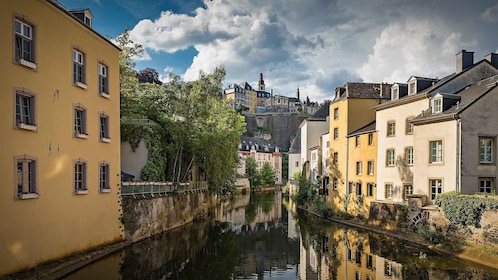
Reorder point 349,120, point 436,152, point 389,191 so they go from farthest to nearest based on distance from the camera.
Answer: point 349,120 → point 389,191 → point 436,152

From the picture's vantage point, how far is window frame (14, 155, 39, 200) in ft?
40.0

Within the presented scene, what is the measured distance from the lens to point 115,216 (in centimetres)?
1861

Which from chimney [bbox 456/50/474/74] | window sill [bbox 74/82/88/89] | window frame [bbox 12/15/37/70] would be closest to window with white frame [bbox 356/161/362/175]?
chimney [bbox 456/50/474/74]

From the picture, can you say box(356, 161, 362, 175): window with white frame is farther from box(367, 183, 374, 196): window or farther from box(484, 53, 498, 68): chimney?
box(484, 53, 498, 68): chimney

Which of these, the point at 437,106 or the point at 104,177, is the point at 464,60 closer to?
the point at 437,106

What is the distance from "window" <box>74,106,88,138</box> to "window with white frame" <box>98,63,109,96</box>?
1.94 m

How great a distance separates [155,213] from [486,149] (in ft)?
62.2

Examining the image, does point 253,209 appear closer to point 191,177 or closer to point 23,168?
point 191,177

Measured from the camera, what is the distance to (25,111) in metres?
13.1

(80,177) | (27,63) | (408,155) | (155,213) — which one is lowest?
(155,213)

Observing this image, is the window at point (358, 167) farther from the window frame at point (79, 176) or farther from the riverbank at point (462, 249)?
the window frame at point (79, 176)

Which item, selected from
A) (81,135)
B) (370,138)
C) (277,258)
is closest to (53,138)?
(81,135)

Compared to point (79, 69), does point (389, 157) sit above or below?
below

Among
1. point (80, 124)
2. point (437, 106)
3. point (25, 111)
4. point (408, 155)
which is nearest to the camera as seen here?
point (25, 111)
